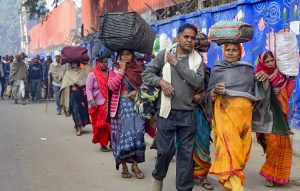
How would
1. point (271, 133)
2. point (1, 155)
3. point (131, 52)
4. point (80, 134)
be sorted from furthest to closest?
point (80, 134)
point (1, 155)
point (131, 52)
point (271, 133)

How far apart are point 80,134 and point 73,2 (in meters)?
21.9

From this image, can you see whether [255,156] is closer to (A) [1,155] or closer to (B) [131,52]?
(B) [131,52]

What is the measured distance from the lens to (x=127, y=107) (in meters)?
6.02

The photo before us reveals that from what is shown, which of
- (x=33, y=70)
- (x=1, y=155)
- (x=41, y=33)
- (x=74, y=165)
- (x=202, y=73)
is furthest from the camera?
(x=41, y=33)

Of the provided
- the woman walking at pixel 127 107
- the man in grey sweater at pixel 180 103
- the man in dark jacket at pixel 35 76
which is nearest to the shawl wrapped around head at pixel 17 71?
the man in dark jacket at pixel 35 76

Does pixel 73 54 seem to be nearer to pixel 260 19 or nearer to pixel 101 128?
pixel 101 128

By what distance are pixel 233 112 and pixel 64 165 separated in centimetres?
309

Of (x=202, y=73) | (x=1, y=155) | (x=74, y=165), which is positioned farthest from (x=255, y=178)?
(x=1, y=155)

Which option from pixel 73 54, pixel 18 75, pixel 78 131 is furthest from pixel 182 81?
pixel 18 75

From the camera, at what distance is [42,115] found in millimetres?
13789

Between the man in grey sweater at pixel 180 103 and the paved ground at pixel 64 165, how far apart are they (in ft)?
2.62

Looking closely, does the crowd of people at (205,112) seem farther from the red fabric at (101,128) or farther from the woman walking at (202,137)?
the red fabric at (101,128)

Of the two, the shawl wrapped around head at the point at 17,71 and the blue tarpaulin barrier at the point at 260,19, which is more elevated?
the blue tarpaulin barrier at the point at 260,19

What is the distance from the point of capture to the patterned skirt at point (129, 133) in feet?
19.7
